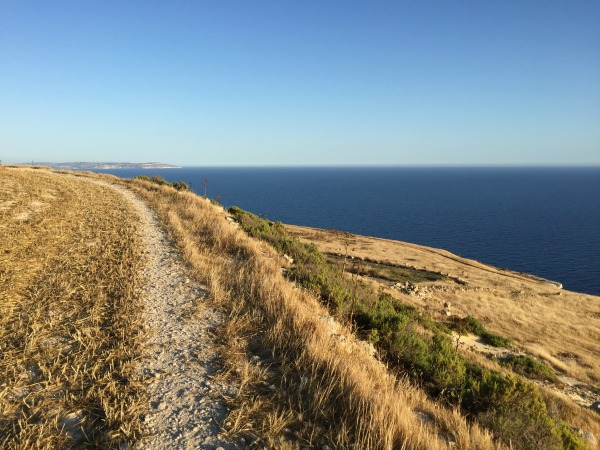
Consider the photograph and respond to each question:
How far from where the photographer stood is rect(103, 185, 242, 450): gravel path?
3.43 meters

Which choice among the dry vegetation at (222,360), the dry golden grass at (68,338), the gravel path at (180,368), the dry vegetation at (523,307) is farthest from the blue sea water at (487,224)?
the gravel path at (180,368)

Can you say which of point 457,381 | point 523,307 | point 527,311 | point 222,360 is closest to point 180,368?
point 222,360

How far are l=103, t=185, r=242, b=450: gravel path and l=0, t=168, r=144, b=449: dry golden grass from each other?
22cm

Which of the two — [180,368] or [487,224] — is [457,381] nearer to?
[180,368]

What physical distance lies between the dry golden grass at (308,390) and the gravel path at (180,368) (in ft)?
0.76

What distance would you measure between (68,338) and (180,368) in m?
2.06

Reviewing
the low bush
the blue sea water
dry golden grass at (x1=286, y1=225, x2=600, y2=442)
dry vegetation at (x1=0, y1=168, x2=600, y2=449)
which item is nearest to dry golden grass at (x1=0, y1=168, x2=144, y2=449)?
dry vegetation at (x1=0, y1=168, x2=600, y2=449)

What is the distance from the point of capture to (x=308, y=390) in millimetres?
4125

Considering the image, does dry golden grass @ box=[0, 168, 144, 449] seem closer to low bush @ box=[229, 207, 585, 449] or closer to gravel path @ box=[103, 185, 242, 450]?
gravel path @ box=[103, 185, 242, 450]

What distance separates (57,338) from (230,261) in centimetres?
519

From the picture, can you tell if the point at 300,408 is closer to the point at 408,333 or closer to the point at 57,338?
the point at 57,338

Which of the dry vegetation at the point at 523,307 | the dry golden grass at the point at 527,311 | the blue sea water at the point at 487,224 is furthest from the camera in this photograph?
the blue sea water at the point at 487,224

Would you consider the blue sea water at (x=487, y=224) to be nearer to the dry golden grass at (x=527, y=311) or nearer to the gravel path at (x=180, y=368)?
the dry golden grass at (x=527, y=311)

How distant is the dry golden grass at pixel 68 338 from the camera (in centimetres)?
348
